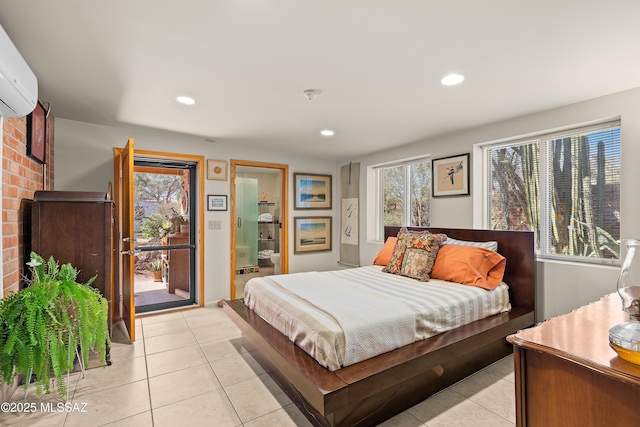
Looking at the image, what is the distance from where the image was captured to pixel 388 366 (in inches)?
70.4

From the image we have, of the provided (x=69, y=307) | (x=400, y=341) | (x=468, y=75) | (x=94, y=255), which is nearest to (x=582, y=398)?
(x=400, y=341)

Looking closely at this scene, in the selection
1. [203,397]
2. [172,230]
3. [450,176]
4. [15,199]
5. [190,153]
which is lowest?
[203,397]

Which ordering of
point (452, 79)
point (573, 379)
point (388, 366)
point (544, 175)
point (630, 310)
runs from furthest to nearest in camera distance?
point (544, 175)
point (452, 79)
point (388, 366)
point (630, 310)
point (573, 379)

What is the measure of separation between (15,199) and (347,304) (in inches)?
98.2

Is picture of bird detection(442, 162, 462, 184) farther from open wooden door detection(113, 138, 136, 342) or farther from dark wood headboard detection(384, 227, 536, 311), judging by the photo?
open wooden door detection(113, 138, 136, 342)

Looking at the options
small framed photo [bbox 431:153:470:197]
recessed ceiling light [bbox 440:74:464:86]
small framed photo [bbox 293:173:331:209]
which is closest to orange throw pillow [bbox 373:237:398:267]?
small framed photo [bbox 431:153:470:197]

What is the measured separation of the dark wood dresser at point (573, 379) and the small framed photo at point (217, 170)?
4.02 m

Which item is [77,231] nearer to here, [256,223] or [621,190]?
[256,223]

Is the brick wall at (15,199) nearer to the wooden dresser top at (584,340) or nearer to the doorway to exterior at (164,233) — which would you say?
the doorway to exterior at (164,233)

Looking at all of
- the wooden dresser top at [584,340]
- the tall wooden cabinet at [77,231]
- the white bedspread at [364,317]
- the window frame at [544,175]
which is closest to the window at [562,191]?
the window frame at [544,175]

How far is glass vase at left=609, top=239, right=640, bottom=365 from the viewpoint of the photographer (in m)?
0.88

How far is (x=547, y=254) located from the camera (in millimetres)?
3049

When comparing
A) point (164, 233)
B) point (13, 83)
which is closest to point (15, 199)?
point (13, 83)

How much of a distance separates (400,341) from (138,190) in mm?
3980
